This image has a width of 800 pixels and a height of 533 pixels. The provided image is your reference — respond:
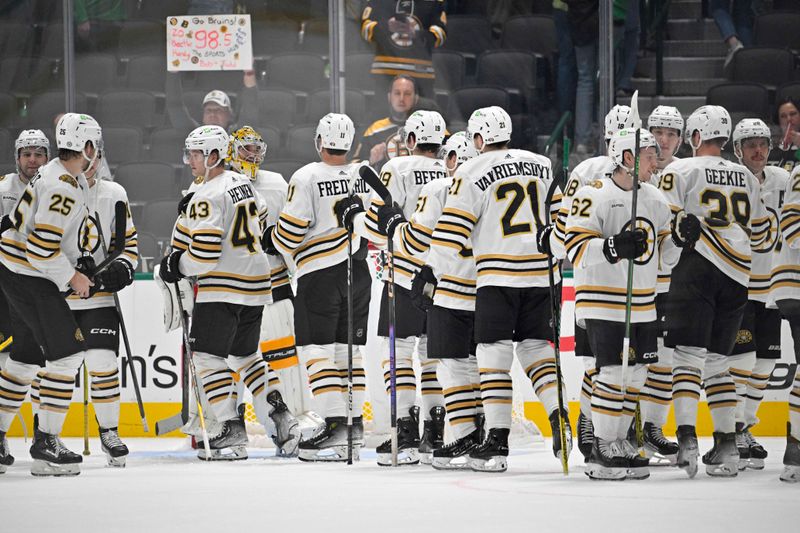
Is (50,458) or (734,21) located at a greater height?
(734,21)

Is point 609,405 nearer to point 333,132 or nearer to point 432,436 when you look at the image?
point 432,436

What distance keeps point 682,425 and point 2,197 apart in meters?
3.32

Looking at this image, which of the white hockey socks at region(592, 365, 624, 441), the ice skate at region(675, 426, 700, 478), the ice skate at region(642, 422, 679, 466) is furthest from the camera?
the ice skate at region(642, 422, 679, 466)

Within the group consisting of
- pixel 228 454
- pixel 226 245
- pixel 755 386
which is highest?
pixel 226 245

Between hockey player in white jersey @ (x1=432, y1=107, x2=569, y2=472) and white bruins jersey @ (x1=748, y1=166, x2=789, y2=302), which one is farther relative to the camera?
white bruins jersey @ (x1=748, y1=166, x2=789, y2=302)

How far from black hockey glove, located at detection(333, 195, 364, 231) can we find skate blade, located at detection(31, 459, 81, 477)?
1.66 m

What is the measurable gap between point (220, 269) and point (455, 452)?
149cm

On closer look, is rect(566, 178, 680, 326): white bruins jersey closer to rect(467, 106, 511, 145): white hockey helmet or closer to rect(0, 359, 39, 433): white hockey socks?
rect(467, 106, 511, 145): white hockey helmet

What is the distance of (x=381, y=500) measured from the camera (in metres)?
5.16

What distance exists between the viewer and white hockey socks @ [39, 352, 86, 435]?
621 cm

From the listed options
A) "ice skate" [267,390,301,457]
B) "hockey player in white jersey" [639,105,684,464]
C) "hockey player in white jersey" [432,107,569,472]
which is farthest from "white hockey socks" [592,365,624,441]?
"ice skate" [267,390,301,457]

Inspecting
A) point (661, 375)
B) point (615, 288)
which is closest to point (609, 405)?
point (615, 288)

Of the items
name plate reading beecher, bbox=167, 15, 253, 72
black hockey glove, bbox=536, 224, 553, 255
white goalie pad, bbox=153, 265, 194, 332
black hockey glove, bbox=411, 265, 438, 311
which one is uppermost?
name plate reading beecher, bbox=167, 15, 253, 72

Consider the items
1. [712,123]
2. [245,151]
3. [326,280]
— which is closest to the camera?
[712,123]
